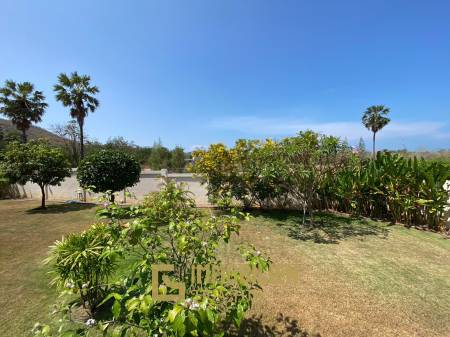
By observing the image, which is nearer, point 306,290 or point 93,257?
point 93,257

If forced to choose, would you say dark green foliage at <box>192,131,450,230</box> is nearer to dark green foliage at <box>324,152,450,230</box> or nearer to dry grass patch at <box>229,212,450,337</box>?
dark green foliage at <box>324,152,450,230</box>

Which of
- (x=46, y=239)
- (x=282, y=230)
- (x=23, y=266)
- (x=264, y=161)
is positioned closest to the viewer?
(x=23, y=266)

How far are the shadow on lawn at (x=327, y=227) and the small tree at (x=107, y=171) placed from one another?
5252 millimetres

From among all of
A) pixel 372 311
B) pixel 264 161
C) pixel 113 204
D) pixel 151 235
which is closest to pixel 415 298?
pixel 372 311

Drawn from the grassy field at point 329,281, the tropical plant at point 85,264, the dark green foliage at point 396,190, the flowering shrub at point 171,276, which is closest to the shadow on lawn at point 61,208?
the grassy field at point 329,281

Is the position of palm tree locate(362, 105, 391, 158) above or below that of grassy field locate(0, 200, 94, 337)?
above

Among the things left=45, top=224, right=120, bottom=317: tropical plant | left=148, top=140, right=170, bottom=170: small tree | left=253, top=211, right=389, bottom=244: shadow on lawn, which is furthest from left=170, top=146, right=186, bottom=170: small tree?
left=45, top=224, right=120, bottom=317: tropical plant

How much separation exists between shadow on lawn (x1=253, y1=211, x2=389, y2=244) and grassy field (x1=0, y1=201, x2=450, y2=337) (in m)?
0.03

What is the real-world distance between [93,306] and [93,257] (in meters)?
0.73

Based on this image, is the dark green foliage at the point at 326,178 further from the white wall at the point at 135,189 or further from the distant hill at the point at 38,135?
the distant hill at the point at 38,135

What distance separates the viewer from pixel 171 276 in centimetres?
228

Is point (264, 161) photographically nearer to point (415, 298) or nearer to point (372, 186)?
point (372, 186)

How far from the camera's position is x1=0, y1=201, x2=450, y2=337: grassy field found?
305cm

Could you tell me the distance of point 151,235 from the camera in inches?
90.4
